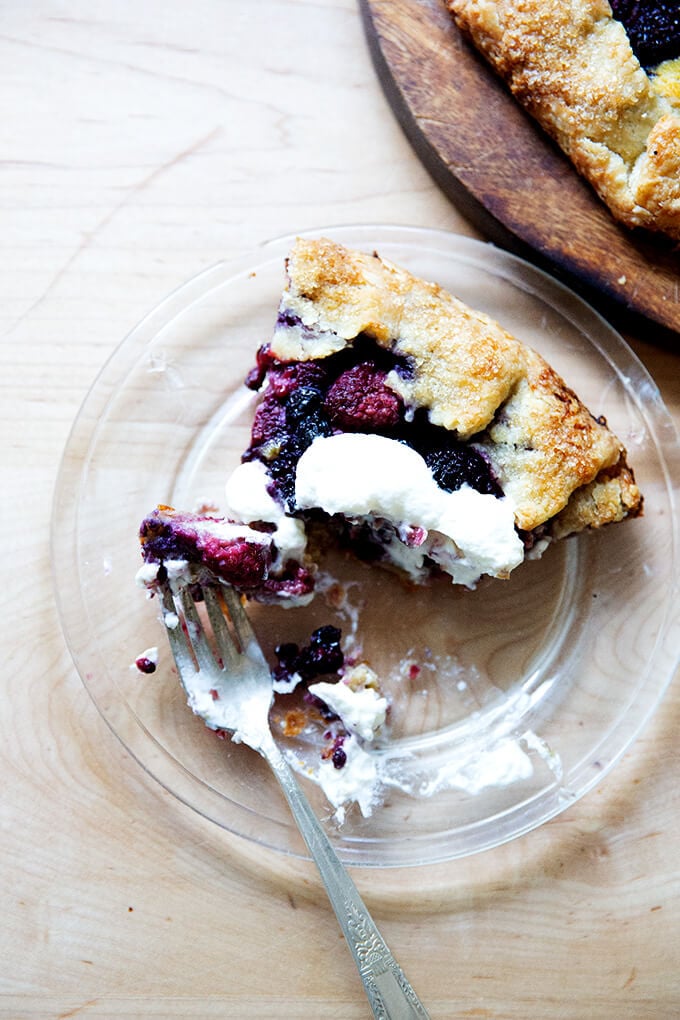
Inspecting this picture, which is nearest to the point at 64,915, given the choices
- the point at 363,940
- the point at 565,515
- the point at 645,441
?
the point at 363,940

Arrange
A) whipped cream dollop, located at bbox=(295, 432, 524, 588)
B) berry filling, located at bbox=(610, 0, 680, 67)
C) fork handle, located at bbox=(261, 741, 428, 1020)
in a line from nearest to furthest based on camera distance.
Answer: whipped cream dollop, located at bbox=(295, 432, 524, 588)
fork handle, located at bbox=(261, 741, 428, 1020)
berry filling, located at bbox=(610, 0, 680, 67)

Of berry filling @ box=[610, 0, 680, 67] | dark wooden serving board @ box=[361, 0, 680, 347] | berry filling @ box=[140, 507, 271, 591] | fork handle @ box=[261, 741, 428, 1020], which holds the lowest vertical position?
fork handle @ box=[261, 741, 428, 1020]

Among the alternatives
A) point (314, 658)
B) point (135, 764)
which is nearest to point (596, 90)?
point (314, 658)

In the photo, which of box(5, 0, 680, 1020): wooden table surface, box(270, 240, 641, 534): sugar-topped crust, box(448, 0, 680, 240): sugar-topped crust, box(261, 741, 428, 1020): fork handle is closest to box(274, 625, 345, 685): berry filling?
box(261, 741, 428, 1020): fork handle

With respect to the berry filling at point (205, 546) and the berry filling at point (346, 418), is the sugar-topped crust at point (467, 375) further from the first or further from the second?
the berry filling at point (205, 546)

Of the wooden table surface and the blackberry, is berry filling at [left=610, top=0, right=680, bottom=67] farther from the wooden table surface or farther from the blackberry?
the blackberry

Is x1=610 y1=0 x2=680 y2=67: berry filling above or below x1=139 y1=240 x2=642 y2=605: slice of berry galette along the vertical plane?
above
